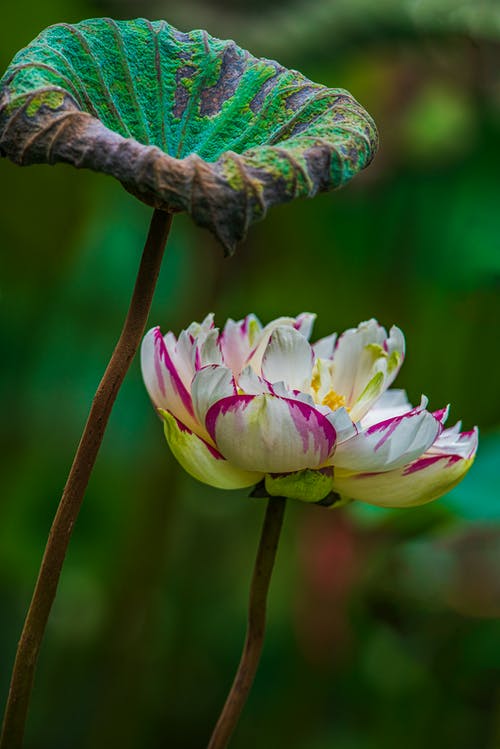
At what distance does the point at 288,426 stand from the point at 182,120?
145mm

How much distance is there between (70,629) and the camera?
52.7 inches

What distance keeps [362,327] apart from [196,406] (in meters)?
0.12

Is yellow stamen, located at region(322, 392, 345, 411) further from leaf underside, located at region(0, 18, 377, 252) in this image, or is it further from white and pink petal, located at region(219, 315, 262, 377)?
leaf underside, located at region(0, 18, 377, 252)

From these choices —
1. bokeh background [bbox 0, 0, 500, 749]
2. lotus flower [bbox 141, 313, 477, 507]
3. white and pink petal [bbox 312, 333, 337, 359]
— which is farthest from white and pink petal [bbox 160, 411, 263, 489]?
bokeh background [bbox 0, 0, 500, 749]

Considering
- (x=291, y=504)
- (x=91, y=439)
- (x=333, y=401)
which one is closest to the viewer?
(x=91, y=439)

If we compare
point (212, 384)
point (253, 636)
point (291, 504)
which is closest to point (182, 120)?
point (212, 384)

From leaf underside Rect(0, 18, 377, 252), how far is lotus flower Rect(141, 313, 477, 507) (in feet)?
0.33

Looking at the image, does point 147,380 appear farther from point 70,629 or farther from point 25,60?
point 70,629

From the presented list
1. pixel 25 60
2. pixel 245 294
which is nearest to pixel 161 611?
pixel 245 294

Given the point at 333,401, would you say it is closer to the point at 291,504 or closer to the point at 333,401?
the point at 333,401

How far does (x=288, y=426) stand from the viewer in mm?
458

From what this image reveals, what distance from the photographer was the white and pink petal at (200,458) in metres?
0.48

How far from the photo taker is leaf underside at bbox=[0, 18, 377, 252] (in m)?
0.36

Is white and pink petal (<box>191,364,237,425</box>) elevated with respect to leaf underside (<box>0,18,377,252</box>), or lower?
lower
